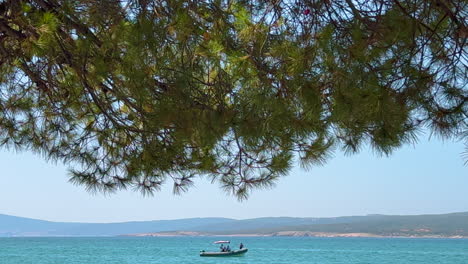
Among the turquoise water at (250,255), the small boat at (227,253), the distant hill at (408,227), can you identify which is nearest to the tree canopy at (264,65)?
the turquoise water at (250,255)

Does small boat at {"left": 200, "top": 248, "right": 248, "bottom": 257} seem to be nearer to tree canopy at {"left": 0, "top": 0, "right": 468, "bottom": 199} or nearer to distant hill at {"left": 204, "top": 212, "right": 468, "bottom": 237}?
tree canopy at {"left": 0, "top": 0, "right": 468, "bottom": 199}

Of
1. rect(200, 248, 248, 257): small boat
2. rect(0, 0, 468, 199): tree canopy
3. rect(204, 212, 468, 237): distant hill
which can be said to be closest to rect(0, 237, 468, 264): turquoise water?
rect(200, 248, 248, 257): small boat

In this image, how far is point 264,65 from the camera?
3.53 metres

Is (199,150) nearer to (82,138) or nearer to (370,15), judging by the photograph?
(82,138)

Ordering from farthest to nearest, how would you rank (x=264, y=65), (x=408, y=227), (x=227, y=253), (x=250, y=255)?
(x=408, y=227) → (x=250, y=255) → (x=227, y=253) → (x=264, y=65)

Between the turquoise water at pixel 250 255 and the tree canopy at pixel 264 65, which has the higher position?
the turquoise water at pixel 250 255

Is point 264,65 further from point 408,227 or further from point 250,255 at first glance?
point 408,227

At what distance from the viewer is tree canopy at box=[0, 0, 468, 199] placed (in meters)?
3.19

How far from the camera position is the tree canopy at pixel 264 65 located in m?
3.19

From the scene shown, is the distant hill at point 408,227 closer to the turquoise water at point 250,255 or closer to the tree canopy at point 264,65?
the turquoise water at point 250,255

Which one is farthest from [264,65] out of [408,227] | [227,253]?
[408,227]

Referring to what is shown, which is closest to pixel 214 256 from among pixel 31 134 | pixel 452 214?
pixel 31 134

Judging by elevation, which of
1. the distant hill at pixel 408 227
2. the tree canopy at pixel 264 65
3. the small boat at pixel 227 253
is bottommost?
the tree canopy at pixel 264 65

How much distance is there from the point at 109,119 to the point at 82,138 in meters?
0.61
